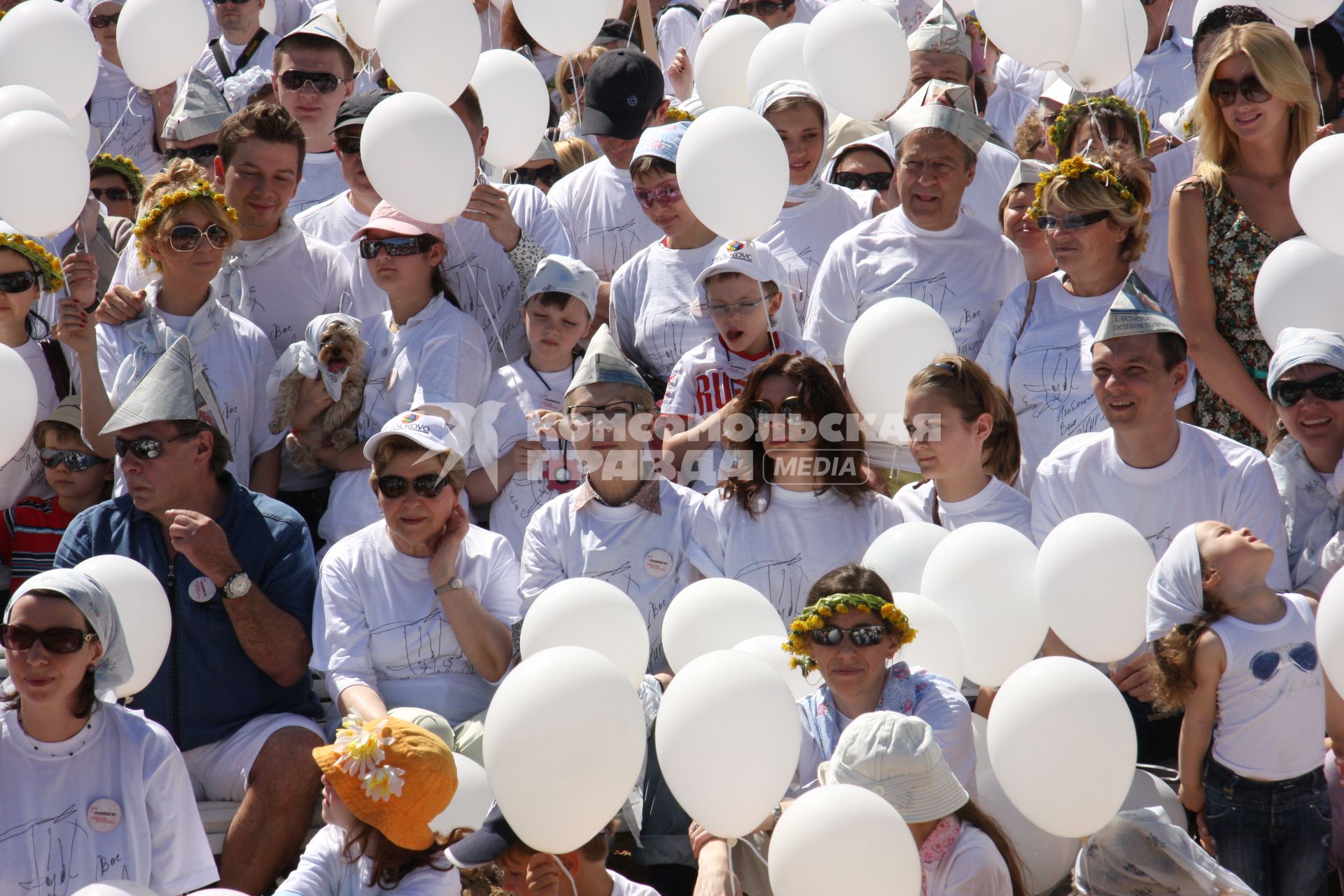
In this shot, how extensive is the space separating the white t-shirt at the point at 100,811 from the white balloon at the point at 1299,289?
3.28 meters

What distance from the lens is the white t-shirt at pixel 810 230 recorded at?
552 centimetres

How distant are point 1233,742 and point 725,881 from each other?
1.32 meters

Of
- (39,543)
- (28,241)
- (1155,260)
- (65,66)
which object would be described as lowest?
(39,543)

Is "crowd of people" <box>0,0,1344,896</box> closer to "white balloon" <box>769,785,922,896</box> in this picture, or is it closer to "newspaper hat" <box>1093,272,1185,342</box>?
"newspaper hat" <box>1093,272,1185,342</box>

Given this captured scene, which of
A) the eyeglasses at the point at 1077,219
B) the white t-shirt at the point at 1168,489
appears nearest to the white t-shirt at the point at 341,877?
the white t-shirt at the point at 1168,489

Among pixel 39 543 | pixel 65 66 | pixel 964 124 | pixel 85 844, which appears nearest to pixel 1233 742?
pixel 964 124

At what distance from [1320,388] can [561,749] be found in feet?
7.44

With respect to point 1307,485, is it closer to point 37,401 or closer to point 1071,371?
point 1071,371

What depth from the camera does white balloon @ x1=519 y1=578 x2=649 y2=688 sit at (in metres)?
3.90

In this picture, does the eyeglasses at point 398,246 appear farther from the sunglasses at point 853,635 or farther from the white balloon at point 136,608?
the sunglasses at point 853,635

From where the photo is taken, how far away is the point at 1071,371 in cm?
462

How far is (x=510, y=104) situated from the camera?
602 centimetres

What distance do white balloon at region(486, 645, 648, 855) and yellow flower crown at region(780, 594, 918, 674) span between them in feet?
1.73

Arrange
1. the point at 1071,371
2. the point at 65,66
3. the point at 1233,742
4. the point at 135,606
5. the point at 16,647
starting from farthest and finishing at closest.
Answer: the point at 65,66 < the point at 1071,371 < the point at 135,606 < the point at 1233,742 < the point at 16,647
